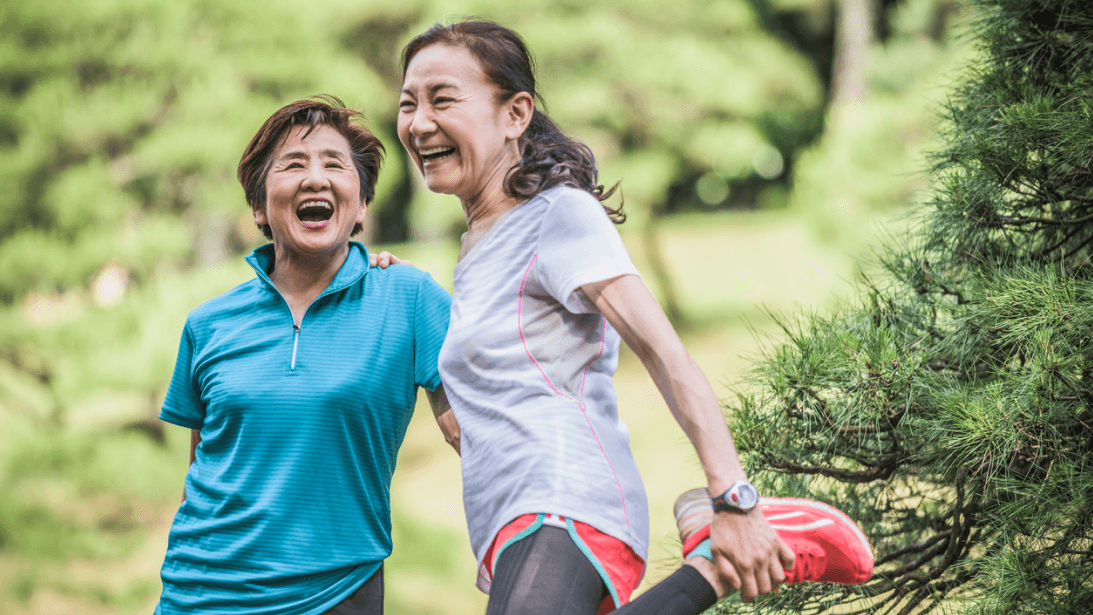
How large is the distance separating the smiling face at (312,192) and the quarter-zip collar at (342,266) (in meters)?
0.03

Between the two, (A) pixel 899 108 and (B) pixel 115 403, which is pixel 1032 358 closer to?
(A) pixel 899 108

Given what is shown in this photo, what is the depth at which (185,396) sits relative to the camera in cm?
100

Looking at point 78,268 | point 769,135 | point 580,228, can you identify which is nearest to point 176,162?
point 78,268

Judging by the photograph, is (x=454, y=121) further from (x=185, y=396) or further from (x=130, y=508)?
(x=130, y=508)

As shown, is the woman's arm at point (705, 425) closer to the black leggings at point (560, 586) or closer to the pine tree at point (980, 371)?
the black leggings at point (560, 586)

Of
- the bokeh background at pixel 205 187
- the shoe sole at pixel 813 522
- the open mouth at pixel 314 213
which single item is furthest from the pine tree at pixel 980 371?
the bokeh background at pixel 205 187

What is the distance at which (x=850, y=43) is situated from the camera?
5742mm

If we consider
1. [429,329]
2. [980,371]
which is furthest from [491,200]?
[980,371]

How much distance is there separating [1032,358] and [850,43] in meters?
5.31

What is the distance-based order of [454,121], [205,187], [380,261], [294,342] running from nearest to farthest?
[454,121] → [294,342] → [380,261] → [205,187]

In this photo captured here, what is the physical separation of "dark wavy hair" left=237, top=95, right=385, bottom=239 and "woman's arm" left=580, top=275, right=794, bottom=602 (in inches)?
16.2

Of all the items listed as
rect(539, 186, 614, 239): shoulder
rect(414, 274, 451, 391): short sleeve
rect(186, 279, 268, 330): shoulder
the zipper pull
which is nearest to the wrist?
rect(539, 186, 614, 239): shoulder

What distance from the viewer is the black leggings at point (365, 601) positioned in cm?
89

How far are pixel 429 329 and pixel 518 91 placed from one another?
28 cm
